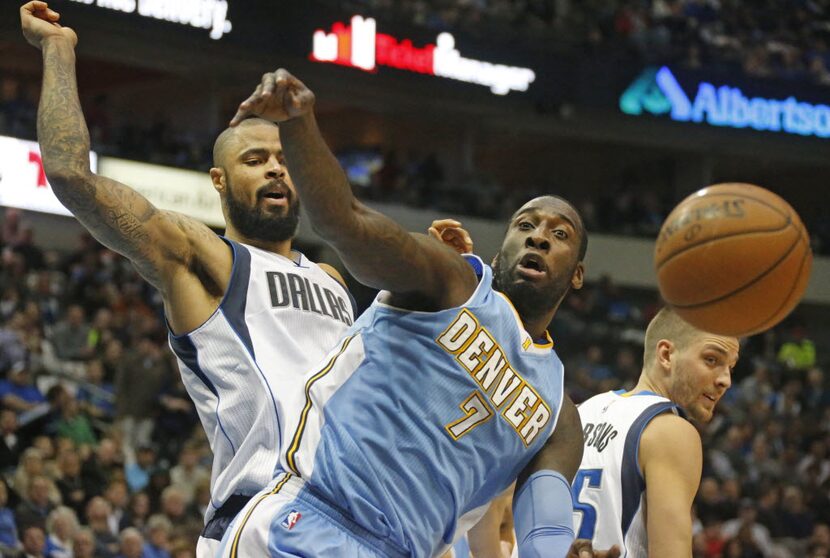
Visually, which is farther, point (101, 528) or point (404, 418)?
point (101, 528)

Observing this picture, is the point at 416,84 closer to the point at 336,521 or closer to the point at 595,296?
the point at 595,296

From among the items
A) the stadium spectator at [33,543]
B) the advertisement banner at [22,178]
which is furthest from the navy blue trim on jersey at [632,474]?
the advertisement banner at [22,178]

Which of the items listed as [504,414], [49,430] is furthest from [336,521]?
[49,430]

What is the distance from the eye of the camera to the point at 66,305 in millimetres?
13297

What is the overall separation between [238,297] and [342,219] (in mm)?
1263

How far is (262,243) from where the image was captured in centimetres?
434

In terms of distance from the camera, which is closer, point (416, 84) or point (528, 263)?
point (528, 263)

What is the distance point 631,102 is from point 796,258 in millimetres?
18410

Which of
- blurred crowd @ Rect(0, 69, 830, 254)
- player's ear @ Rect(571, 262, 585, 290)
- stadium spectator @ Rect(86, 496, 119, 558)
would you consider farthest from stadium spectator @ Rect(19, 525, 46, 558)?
blurred crowd @ Rect(0, 69, 830, 254)

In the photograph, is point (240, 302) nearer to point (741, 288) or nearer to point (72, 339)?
point (741, 288)

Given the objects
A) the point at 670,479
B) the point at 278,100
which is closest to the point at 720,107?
the point at 670,479

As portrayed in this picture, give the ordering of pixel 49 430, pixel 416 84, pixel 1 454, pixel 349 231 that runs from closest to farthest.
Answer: pixel 349 231, pixel 1 454, pixel 49 430, pixel 416 84

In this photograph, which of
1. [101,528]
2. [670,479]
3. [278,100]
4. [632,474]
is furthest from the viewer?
[101,528]

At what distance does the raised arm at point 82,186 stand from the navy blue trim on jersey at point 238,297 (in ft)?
0.50
